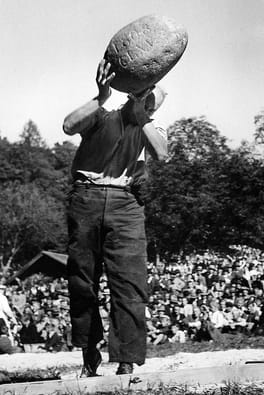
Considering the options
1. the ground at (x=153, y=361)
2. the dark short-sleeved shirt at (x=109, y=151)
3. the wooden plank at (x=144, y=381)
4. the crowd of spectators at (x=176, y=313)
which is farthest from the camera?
the crowd of spectators at (x=176, y=313)

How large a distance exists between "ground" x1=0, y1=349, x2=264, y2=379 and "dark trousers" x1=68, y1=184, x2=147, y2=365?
2141mm

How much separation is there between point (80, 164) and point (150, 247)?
171 ft

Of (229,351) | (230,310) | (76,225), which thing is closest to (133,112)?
(76,225)

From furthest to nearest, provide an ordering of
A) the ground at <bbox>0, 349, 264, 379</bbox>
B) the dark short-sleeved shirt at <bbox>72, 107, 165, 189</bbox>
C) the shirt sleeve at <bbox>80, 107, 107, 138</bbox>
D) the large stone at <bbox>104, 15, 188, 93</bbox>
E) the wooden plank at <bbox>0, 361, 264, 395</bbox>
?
the ground at <bbox>0, 349, 264, 379</bbox>
the dark short-sleeved shirt at <bbox>72, 107, 165, 189</bbox>
the shirt sleeve at <bbox>80, 107, 107, 138</bbox>
the large stone at <bbox>104, 15, 188, 93</bbox>
the wooden plank at <bbox>0, 361, 264, 395</bbox>

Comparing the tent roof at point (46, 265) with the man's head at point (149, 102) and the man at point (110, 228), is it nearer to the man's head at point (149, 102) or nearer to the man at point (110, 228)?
the man's head at point (149, 102)

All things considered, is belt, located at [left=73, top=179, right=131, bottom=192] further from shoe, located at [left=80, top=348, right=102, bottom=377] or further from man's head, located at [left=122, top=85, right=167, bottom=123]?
shoe, located at [left=80, top=348, right=102, bottom=377]

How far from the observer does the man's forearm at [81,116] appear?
637cm

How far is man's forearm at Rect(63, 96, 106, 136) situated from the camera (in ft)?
20.9

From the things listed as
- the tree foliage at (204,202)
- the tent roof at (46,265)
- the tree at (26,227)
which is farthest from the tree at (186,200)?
the tree at (26,227)

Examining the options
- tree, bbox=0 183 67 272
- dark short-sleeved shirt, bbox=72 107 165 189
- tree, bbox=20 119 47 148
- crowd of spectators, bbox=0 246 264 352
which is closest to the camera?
dark short-sleeved shirt, bbox=72 107 165 189

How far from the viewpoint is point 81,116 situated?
6363 mm

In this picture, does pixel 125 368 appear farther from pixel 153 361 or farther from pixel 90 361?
pixel 153 361

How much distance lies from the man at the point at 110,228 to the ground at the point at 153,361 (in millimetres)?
2125

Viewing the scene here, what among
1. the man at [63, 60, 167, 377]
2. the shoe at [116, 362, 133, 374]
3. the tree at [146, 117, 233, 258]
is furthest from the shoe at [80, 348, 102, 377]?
the tree at [146, 117, 233, 258]
